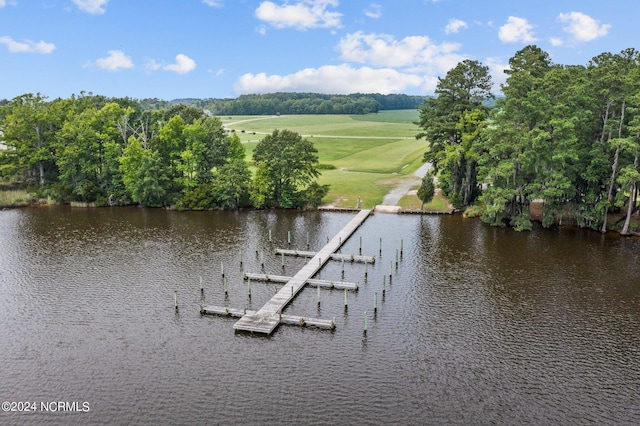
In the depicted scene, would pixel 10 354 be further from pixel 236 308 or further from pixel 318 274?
pixel 318 274

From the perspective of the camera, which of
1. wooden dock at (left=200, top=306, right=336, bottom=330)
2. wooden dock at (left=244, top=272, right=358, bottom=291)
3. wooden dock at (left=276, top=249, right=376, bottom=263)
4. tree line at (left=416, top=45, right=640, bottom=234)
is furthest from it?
tree line at (left=416, top=45, right=640, bottom=234)

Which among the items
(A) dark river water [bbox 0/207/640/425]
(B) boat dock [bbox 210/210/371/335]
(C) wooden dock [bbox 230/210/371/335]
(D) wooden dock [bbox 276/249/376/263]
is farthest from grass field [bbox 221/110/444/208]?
(B) boat dock [bbox 210/210/371/335]

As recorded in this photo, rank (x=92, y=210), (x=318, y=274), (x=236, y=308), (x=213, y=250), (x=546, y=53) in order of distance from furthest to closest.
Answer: (x=92, y=210) < (x=546, y=53) < (x=213, y=250) < (x=318, y=274) < (x=236, y=308)

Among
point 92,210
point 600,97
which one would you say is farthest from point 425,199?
point 92,210

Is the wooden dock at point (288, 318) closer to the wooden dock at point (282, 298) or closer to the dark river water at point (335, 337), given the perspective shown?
the wooden dock at point (282, 298)

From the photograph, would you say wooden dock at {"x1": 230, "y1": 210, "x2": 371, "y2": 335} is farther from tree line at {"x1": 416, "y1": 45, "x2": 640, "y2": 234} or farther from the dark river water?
tree line at {"x1": 416, "y1": 45, "x2": 640, "y2": 234}

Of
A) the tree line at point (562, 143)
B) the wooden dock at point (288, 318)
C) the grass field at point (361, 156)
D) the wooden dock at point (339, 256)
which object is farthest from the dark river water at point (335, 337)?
the grass field at point (361, 156)
